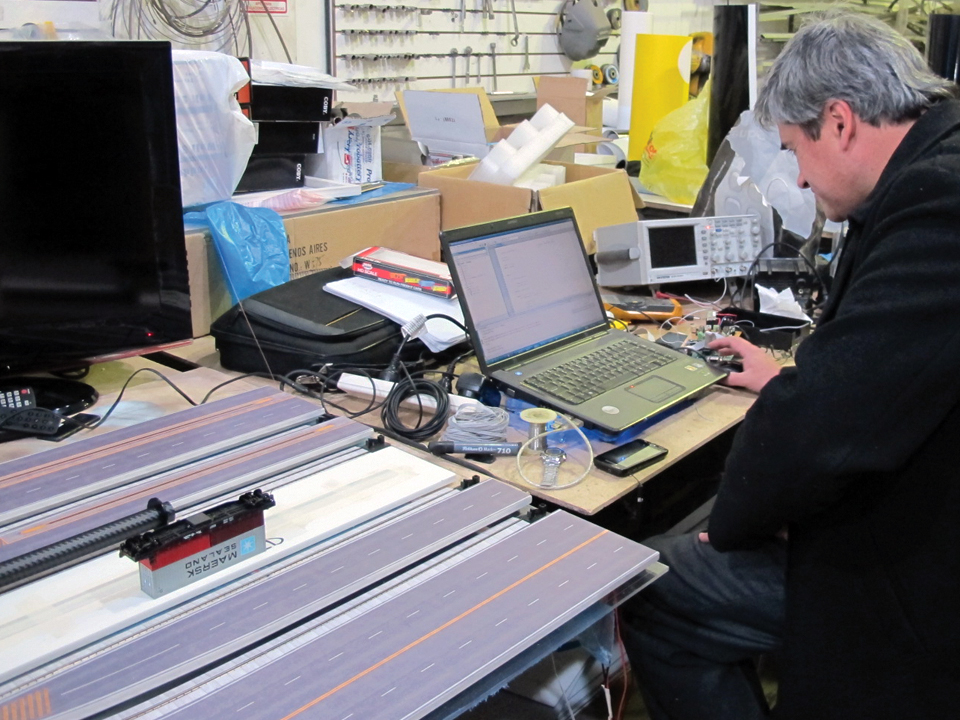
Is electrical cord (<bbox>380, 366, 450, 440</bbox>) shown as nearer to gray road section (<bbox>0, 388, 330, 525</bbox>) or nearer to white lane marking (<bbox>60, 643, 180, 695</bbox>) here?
gray road section (<bbox>0, 388, 330, 525</bbox>)

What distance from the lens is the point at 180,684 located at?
84 centimetres

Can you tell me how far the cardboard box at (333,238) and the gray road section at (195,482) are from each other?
0.65 metres

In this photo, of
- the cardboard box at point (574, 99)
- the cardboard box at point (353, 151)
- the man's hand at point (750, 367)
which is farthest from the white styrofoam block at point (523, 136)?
the man's hand at point (750, 367)

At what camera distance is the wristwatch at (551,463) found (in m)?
1.31

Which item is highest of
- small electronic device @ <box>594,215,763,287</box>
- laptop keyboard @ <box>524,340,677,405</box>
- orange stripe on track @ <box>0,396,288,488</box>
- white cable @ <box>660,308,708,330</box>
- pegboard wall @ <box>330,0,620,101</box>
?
pegboard wall @ <box>330,0,620,101</box>

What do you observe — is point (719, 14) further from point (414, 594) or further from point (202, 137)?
point (414, 594)

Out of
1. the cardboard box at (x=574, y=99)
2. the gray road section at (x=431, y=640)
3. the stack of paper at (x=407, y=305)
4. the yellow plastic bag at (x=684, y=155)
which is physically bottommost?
the gray road section at (x=431, y=640)

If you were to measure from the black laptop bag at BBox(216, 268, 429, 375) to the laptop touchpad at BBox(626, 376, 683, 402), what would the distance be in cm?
42

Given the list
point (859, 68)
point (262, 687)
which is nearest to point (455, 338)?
point (859, 68)

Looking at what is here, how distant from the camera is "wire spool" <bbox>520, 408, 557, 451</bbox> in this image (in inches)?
54.5

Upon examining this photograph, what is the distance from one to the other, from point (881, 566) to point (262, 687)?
2.70ft

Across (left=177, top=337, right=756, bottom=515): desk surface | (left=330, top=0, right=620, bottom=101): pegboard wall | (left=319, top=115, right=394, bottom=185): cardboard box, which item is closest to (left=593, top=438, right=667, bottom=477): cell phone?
(left=177, top=337, right=756, bottom=515): desk surface

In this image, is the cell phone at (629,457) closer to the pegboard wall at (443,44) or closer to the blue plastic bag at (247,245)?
the blue plastic bag at (247,245)

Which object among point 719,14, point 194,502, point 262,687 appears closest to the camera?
point 262,687
